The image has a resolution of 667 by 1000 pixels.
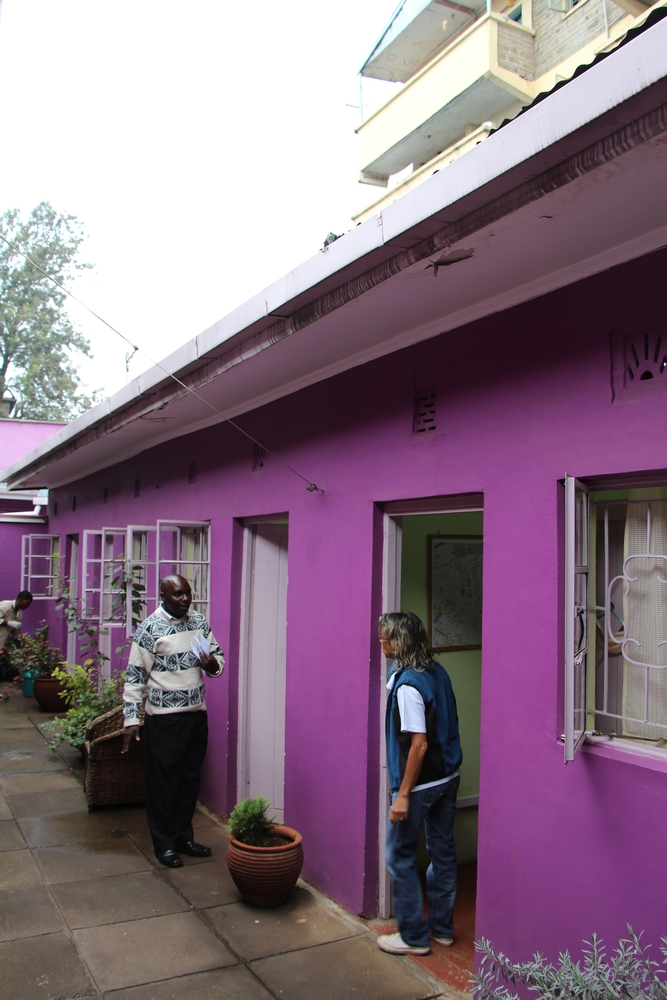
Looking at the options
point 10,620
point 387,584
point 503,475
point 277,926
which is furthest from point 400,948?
point 10,620

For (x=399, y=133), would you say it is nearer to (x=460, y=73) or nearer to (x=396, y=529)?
(x=460, y=73)

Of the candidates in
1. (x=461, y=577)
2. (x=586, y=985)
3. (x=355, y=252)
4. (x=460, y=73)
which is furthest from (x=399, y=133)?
(x=586, y=985)

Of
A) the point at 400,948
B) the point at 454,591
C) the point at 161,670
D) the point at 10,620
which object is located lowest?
the point at 400,948

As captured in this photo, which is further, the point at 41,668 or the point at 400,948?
the point at 41,668

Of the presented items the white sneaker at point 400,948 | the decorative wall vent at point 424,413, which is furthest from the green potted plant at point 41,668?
the decorative wall vent at point 424,413

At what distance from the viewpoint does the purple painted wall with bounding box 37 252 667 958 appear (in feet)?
9.49

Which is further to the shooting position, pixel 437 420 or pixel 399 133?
pixel 399 133

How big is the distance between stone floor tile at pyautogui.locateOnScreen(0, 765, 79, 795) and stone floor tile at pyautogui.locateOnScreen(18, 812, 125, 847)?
29.7 inches

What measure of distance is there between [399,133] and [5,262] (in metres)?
16.4

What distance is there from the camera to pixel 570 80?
2240 millimetres

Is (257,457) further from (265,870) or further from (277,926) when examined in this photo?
(277,926)

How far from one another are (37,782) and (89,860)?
1988mm

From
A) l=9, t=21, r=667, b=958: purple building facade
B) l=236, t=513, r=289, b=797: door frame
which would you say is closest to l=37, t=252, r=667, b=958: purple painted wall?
l=9, t=21, r=667, b=958: purple building facade

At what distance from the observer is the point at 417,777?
371cm
